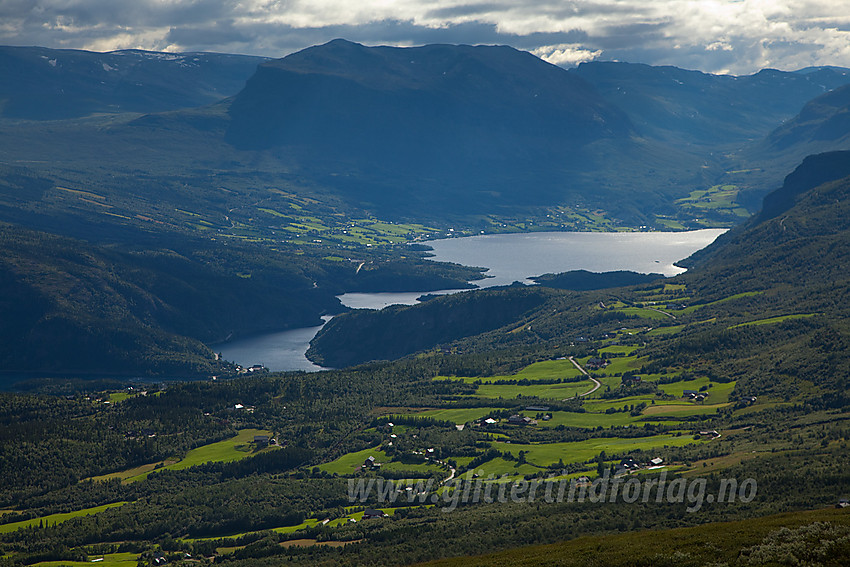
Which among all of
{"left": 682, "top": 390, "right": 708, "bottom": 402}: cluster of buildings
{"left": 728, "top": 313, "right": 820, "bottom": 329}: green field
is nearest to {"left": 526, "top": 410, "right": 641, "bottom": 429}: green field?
{"left": 682, "top": 390, "right": 708, "bottom": 402}: cluster of buildings

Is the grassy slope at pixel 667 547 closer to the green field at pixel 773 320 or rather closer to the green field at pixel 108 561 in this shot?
the green field at pixel 108 561

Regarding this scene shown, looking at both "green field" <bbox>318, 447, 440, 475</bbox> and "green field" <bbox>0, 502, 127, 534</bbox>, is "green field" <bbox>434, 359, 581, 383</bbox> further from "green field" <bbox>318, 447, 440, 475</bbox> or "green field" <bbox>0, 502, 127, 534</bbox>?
"green field" <bbox>0, 502, 127, 534</bbox>

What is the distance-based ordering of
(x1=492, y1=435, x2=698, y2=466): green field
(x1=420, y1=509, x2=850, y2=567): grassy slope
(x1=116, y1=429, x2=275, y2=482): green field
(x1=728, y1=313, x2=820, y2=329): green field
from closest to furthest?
(x1=420, y1=509, x2=850, y2=567): grassy slope < (x1=492, y1=435, x2=698, y2=466): green field < (x1=116, y1=429, x2=275, y2=482): green field < (x1=728, y1=313, x2=820, y2=329): green field

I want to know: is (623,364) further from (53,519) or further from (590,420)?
(53,519)

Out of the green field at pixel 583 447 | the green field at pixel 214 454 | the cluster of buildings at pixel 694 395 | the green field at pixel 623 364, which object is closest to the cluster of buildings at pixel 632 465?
the green field at pixel 583 447

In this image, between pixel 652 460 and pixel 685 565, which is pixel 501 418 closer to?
pixel 652 460

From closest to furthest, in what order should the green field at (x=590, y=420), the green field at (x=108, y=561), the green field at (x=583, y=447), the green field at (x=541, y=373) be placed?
the green field at (x=108, y=561) < the green field at (x=583, y=447) < the green field at (x=590, y=420) < the green field at (x=541, y=373)

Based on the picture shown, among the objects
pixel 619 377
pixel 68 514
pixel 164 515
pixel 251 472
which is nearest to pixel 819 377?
pixel 619 377

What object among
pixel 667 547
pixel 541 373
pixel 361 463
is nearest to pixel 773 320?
pixel 541 373
